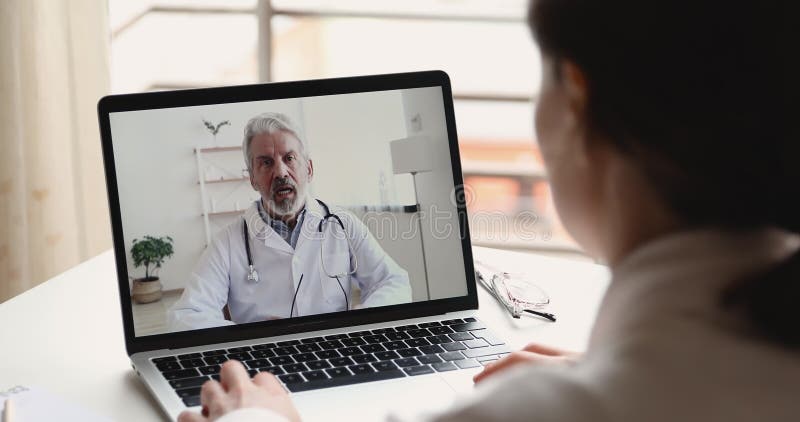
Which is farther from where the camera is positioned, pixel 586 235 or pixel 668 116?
pixel 586 235

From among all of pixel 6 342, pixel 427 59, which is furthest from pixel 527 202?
pixel 6 342

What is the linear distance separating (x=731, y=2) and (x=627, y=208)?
15 centimetres

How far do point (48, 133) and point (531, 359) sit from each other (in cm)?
153

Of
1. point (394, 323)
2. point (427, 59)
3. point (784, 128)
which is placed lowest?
point (394, 323)

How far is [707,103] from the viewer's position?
54 cm

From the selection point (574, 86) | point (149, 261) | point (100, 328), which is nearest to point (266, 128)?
point (149, 261)

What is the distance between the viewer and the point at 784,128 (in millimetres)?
543

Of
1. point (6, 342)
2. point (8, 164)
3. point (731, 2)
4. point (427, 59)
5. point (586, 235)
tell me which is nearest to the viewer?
A: point (731, 2)

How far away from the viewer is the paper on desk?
95 cm

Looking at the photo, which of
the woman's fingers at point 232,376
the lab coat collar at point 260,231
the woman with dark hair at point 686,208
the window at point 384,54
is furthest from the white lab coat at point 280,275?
the window at point 384,54

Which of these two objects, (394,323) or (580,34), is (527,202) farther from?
(580,34)

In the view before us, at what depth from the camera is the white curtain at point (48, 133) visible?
6.82ft

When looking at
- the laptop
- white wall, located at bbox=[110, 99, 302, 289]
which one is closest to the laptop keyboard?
the laptop

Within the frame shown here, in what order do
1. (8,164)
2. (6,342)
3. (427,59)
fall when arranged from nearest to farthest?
1. (6,342)
2. (8,164)
3. (427,59)
